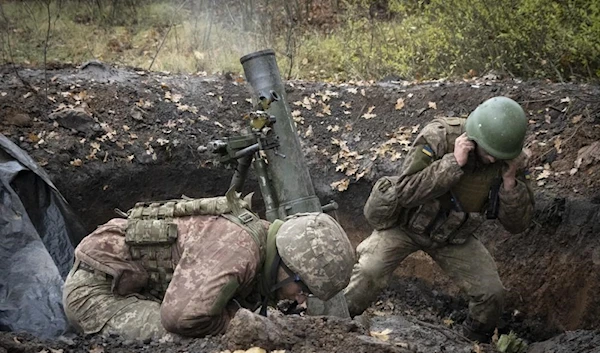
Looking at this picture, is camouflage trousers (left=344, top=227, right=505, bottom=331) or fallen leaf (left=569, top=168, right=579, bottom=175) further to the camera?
fallen leaf (left=569, top=168, right=579, bottom=175)

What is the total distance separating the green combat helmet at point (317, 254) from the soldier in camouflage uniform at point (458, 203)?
47.1 inches

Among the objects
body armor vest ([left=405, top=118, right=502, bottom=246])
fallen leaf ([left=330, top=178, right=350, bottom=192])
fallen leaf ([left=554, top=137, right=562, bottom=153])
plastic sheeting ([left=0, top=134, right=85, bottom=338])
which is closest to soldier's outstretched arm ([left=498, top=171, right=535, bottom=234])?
body armor vest ([left=405, top=118, right=502, bottom=246])

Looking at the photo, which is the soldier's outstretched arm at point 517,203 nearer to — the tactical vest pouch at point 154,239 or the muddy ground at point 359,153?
the muddy ground at point 359,153

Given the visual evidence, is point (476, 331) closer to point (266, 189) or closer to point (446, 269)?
point (446, 269)

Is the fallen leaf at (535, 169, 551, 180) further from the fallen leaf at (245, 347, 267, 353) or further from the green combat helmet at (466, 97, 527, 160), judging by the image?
the fallen leaf at (245, 347, 267, 353)

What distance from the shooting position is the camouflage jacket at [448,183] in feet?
17.6

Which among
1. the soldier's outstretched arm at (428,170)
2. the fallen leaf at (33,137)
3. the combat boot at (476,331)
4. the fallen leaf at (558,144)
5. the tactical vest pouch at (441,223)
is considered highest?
the fallen leaf at (33,137)

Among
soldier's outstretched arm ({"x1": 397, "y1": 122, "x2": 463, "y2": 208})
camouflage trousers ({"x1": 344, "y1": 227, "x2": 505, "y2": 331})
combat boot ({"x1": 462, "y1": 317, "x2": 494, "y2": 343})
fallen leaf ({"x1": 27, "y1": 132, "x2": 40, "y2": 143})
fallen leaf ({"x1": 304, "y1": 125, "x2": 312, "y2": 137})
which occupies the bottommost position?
combat boot ({"x1": 462, "y1": 317, "x2": 494, "y2": 343})

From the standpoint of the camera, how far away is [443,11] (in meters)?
10.3

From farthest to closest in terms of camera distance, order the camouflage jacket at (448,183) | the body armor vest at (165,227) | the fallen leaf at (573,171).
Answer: the fallen leaf at (573,171) → the camouflage jacket at (448,183) → the body armor vest at (165,227)

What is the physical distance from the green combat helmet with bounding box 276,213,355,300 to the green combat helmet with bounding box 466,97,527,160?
54.5 inches

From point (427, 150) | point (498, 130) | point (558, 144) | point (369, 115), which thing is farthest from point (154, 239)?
point (369, 115)

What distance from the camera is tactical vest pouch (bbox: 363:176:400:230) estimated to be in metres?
5.66

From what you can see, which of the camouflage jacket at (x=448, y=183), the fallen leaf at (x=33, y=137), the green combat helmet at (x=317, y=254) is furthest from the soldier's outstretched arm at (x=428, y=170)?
the fallen leaf at (x=33, y=137)
